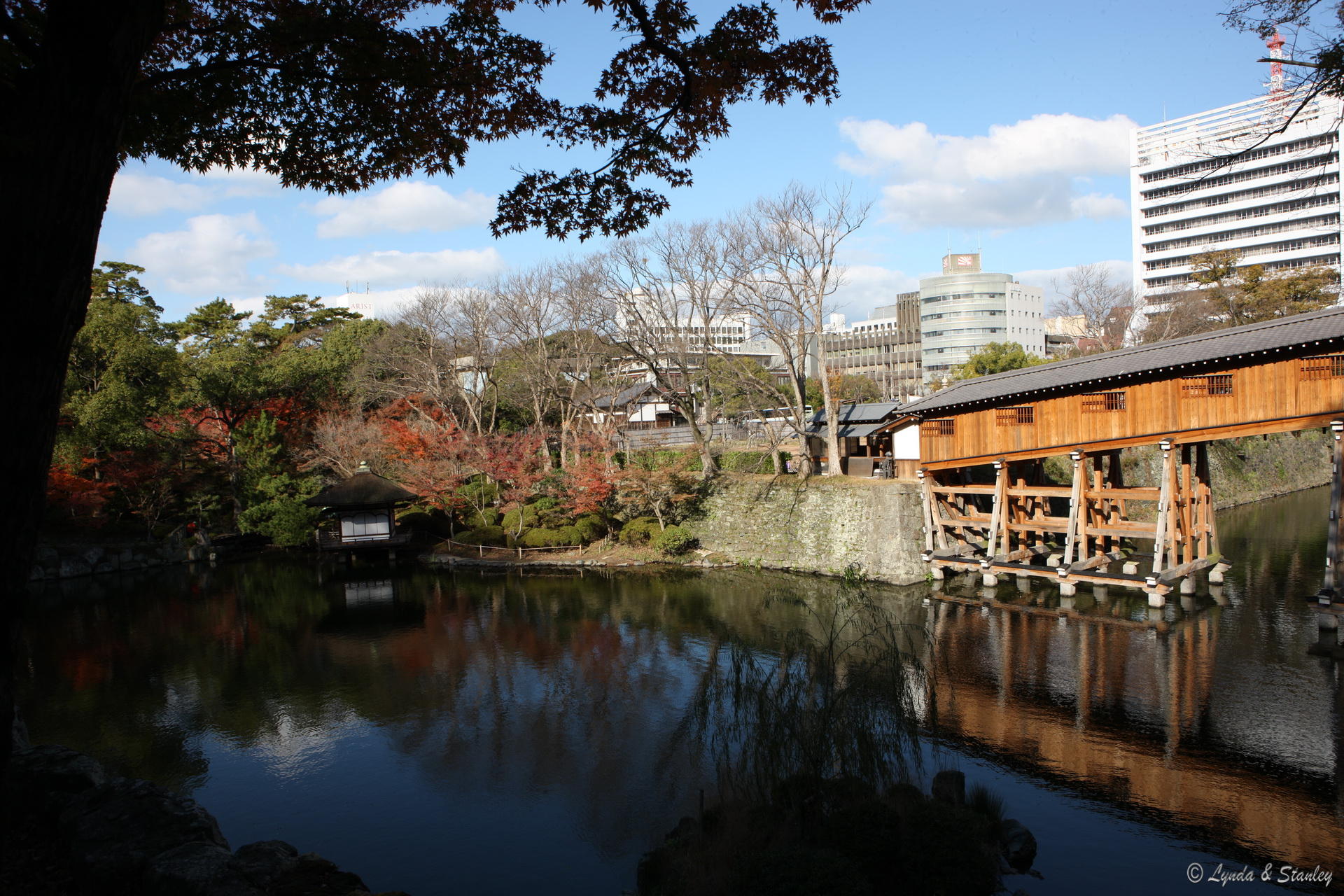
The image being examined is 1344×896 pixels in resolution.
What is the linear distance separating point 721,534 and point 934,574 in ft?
23.5

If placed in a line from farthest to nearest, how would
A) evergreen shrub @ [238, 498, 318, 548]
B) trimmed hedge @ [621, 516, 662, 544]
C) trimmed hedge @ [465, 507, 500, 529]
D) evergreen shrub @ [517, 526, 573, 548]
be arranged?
evergreen shrub @ [238, 498, 318, 548], trimmed hedge @ [465, 507, 500, 529], evergreen shrub @ [517, 526, 573, 548], trimmed hedge @ [621, 516, 662, 544]

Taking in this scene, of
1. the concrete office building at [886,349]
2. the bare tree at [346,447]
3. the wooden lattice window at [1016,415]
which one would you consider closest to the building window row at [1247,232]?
the concrete office building at [886,349]

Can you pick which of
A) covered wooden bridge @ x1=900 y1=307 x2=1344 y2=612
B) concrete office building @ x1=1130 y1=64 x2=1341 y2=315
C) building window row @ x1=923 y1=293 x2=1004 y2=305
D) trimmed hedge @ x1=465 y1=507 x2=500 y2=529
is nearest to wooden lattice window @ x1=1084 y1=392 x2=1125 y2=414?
covered wooden bridge @ x1=900 y1=307 x2=1344 y2=612

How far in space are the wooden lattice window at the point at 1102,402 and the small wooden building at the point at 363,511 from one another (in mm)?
21624

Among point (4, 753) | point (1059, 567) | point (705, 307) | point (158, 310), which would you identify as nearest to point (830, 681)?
point (4, 753)

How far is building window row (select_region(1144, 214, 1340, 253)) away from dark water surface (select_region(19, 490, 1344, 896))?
2050 inches

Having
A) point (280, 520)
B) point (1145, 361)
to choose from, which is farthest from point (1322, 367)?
point (280, 520)

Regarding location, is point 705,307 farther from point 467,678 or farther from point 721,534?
point 467,678

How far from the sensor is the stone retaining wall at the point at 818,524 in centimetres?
2212

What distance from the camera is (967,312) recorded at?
72.0 metres

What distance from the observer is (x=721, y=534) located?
26.2 m

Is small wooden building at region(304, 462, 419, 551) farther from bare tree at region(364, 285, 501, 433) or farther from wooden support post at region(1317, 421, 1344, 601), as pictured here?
wooden support post at region(1317, 421, 1344, 601)

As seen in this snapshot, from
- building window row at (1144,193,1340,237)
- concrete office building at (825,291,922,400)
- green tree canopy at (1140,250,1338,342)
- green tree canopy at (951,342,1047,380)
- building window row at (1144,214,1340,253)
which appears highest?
building window row at (1144,193,1340,237)

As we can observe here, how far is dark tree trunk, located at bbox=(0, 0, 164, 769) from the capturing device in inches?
148
